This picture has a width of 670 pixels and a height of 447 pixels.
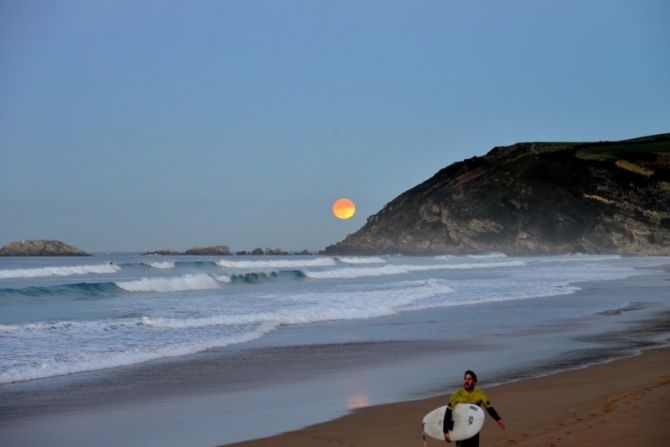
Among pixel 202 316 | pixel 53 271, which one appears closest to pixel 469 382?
pixel 202 316

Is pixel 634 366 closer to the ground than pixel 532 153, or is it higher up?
closer to the ground

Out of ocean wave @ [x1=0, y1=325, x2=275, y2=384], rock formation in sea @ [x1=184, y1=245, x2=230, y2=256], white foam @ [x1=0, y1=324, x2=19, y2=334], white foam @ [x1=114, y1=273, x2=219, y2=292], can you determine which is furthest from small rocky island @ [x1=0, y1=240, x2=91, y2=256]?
ocean wave @ [x1=0, y1=325, x2=275, y2=384]

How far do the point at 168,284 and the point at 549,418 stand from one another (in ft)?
111

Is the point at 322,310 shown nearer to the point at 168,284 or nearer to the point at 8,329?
the point at 8,329

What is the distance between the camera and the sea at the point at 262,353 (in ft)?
34.1

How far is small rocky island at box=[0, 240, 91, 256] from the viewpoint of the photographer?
148500mm

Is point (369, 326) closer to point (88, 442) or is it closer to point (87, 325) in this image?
→ point (87, 325)

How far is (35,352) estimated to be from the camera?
1591 cm

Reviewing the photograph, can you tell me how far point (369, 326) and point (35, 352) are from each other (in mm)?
8822

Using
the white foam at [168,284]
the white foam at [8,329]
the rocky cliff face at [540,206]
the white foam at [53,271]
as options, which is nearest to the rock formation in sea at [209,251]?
the rocky cliff face at [540,206]

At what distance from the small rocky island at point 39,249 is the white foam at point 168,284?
11209cm

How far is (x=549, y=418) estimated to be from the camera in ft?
32.4

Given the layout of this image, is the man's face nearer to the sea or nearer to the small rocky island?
the sea

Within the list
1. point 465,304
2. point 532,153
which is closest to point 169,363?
point 465,304
